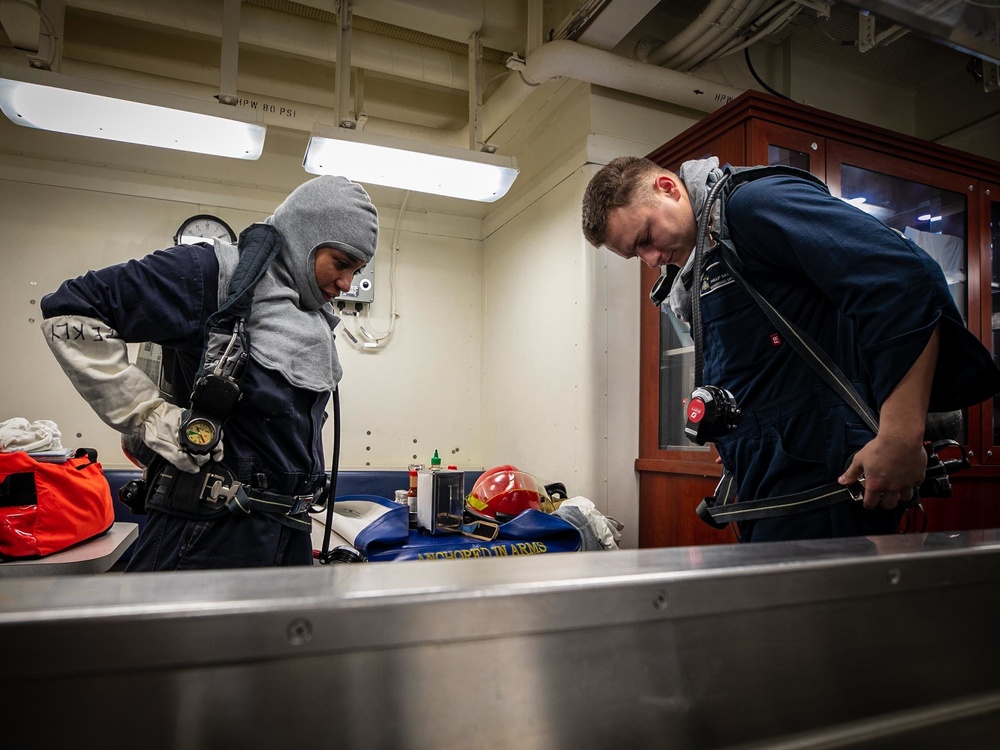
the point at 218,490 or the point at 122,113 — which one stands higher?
the point at 122,113

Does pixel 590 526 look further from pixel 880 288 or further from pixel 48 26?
pixel 48 26

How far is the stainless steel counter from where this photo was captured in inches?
14.5

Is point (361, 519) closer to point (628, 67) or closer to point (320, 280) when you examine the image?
point (320, 280)

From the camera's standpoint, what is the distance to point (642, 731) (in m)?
0.50

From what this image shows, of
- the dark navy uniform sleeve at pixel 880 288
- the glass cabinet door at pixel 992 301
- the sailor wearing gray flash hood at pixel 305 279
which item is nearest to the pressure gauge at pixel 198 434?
the sailor wearing gray flash hood at pixel 305 279

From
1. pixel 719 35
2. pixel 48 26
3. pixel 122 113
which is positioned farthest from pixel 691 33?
pixel 48 26

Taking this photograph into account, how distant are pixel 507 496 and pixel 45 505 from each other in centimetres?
191

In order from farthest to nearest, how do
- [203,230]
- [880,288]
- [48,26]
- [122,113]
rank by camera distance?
[203,230] < [48,26] < [122,113] < [880,288]

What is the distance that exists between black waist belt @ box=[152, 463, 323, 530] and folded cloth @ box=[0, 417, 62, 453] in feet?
7.31

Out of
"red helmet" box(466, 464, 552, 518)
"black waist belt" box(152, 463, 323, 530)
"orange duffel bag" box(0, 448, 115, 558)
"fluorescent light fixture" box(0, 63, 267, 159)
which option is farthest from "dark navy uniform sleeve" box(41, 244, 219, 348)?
"red helmet" box(466, 464, 552, 518)

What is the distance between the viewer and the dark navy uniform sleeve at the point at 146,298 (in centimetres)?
145

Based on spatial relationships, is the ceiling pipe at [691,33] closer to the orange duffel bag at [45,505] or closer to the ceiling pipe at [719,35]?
the ceiling pipe at [719,35]

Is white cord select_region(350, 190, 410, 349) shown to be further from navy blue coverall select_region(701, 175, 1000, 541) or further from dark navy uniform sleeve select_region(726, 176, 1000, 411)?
dark navy uniform sleeve select_region(726, 176, 1000, 411)

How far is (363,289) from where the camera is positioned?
455 cm
